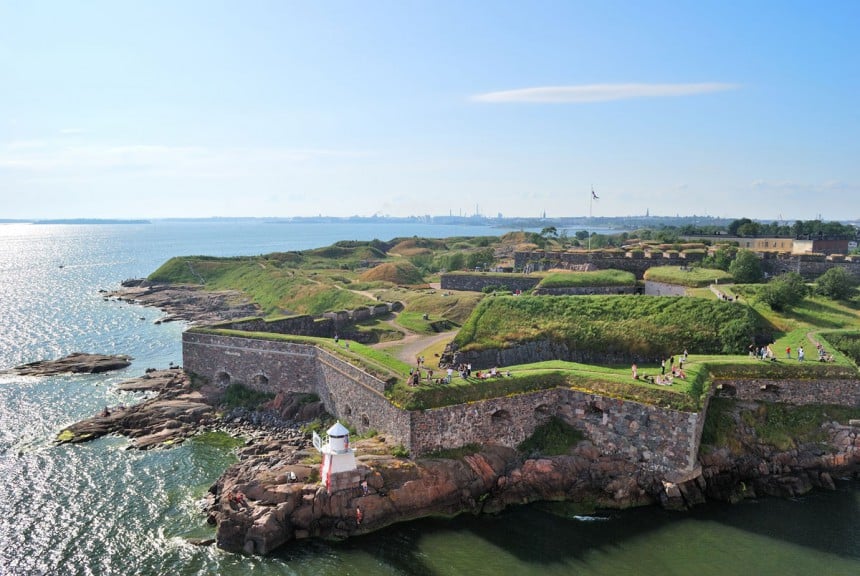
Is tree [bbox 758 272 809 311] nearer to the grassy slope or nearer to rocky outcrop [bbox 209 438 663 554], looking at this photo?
the grassy slope

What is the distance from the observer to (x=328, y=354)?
32.2m

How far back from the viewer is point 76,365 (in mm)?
43844

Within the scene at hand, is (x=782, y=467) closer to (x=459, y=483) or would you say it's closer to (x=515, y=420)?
(x=515, y=420)

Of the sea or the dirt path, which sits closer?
the sea

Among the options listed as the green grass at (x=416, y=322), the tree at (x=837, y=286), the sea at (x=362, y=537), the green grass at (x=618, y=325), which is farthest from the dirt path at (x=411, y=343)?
the tree at (x=837, y=286)

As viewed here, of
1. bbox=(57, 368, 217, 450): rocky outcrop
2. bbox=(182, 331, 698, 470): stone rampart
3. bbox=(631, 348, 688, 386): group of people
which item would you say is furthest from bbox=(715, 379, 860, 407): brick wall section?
bbox=(57, 368, 217, 450): rocky outcrop

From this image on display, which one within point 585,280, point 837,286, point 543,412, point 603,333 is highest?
point 837,286

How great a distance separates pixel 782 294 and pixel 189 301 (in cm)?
6329

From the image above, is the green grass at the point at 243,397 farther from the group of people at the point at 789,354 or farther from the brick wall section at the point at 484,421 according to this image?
the group of people at the point at 789,354

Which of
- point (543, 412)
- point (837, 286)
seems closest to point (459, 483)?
point (543, 412)

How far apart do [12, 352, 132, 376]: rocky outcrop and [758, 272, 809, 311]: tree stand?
4526 cm

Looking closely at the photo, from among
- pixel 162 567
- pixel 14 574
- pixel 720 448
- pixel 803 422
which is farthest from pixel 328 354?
pixel 803 422

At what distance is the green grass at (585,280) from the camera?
143 feet

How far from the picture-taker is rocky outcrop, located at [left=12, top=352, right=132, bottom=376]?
42.6 m
